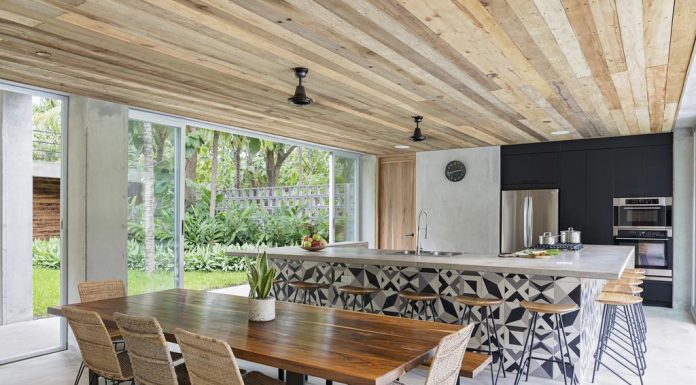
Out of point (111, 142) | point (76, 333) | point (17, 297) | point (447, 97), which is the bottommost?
point (17, 297)

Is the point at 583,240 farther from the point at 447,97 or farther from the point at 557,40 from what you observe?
the point at 557,40

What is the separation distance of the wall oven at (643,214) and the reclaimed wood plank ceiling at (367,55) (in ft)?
4.98

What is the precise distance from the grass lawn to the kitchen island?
166 centimetres

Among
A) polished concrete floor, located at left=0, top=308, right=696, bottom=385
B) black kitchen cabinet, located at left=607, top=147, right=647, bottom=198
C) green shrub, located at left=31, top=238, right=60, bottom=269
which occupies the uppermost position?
black kitchen cabinet, located at left=607, top=147, right=647, bottom=198

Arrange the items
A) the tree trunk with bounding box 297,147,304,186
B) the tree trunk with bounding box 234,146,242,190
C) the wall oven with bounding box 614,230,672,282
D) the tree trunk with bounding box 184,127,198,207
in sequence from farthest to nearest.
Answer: the tree trunk with bounding box 234,146,242,190, the tree trunk with bounding box 297,147,304,186, the tree trunk with bounding box 184,127,198,207, the wall oven with bounding box 614,230,672,282

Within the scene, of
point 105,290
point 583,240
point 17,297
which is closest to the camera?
point 105,290

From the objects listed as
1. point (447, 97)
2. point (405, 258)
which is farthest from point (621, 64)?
point (405, 258)

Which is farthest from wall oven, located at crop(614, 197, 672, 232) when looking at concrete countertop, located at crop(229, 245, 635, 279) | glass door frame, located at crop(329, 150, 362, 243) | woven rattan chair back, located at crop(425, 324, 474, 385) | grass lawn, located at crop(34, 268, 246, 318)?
grass lawn, located at crop(34, 268, 246, 318)

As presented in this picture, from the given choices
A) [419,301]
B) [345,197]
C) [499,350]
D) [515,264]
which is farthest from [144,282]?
[345,197]

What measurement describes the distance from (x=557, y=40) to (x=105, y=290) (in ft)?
11.9

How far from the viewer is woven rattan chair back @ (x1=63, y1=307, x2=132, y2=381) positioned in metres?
2.40

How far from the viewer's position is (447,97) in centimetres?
424

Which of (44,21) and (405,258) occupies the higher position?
(44,21)

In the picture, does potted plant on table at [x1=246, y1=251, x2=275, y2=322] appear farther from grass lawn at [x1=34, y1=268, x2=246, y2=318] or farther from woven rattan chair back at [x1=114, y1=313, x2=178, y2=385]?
grass lawn at [x1=34, y1=268, x2=246, y2=318]
